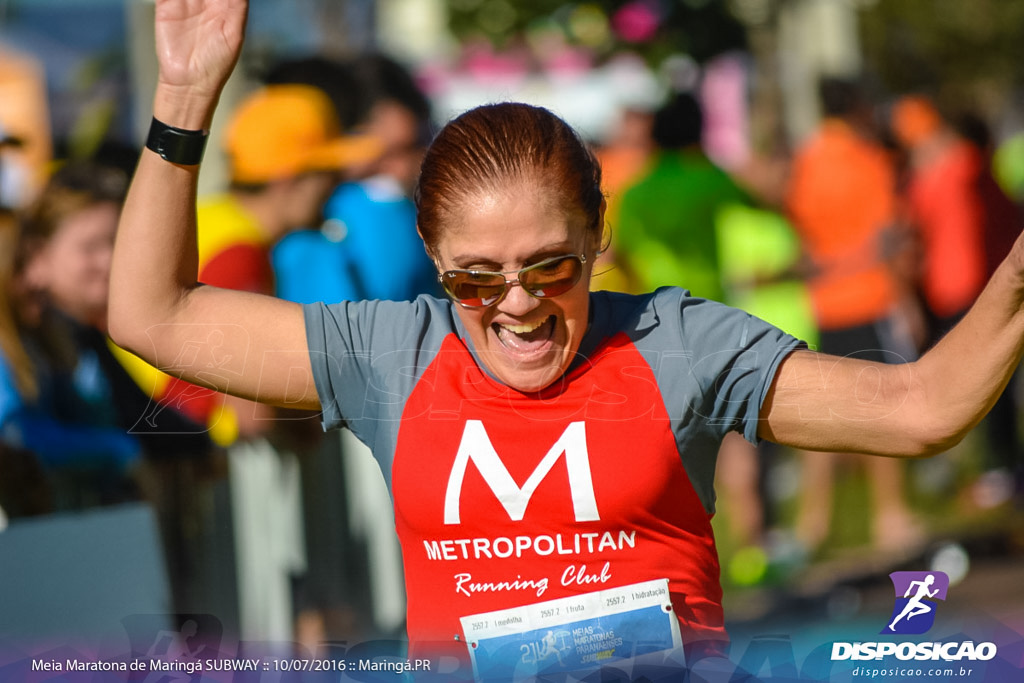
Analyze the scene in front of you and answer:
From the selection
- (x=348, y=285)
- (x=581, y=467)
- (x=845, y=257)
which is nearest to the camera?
(x=581, y=467)

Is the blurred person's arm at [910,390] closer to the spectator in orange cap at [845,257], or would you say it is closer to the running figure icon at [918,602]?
the running figure icon at [918,602]

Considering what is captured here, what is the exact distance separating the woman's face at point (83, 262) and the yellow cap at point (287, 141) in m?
0.96

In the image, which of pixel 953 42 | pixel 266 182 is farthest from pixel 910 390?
pixel 953 42

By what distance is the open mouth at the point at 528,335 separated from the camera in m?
2.12

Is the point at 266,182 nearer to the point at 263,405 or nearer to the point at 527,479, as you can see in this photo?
the point at 263,405

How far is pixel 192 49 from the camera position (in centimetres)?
212

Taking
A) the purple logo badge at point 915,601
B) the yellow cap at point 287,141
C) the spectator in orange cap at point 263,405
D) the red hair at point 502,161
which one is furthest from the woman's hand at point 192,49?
the yellow cap at point 287,141

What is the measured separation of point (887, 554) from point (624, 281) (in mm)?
2076

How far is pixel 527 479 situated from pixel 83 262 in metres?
2.92

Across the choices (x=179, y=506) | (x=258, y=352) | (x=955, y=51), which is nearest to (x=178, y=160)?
(x=258, y=352)

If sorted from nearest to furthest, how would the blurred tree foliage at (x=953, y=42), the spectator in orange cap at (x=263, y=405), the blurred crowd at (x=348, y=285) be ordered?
the blurred crowd at (x=348, y=285), the spectator in orange cap at (x=263, y=405), the blurred tree foliage at (x=953, y=42)

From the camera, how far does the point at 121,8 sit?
25.7ft

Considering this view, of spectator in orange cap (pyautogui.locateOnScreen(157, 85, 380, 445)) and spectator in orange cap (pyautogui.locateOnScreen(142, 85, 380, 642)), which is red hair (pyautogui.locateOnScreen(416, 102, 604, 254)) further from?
spectator in orange cap (pyautogui.locateOnScreen(157, 85, 380, 445))

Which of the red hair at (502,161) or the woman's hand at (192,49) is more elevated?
the woman's hand at (192,49)
